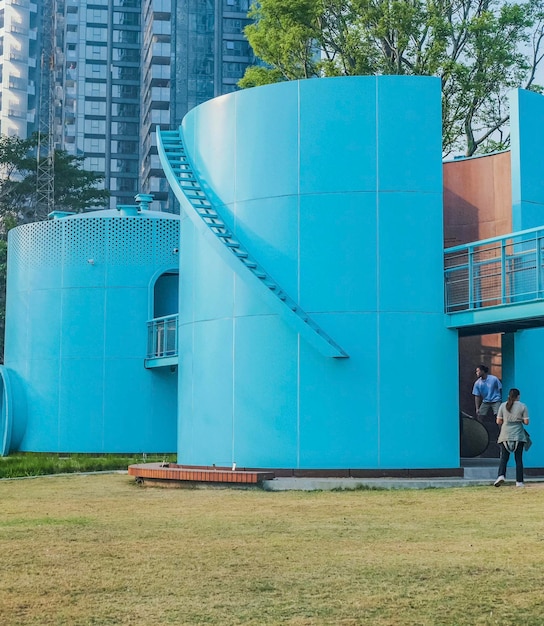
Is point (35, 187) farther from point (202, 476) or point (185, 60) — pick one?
point (202, 476)

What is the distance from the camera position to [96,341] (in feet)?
93.4

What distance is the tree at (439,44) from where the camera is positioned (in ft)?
116

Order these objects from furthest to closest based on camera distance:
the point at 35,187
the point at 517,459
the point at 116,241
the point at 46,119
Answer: the point at 46,119 → the point at 35,187 → the point at 116,241 → the point at 517,459

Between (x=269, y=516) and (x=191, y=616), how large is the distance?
212 inches

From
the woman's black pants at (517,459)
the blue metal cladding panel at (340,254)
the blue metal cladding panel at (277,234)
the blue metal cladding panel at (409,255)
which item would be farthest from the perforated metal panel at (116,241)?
the woman's black pants at (517,459)

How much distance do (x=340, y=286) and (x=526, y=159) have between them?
382cm

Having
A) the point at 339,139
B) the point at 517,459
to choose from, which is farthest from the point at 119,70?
the point at 517,459

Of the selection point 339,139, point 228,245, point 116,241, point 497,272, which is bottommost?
point 497,272

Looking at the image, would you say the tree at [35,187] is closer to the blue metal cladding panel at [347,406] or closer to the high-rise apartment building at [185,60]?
the high-rise apartment building at [185,60]

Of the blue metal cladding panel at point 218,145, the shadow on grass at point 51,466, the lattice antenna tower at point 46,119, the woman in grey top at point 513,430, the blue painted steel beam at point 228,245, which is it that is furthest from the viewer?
the lattice antenna tower at point 46,119

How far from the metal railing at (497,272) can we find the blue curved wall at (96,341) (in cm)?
1219

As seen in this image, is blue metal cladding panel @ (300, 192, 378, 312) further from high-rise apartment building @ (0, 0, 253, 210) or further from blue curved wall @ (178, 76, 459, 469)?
high-rise apartment building @ (0, 0, 253, 210)

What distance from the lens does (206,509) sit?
12781 mm

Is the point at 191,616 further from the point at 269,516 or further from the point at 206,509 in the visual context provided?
the point at 206,509
